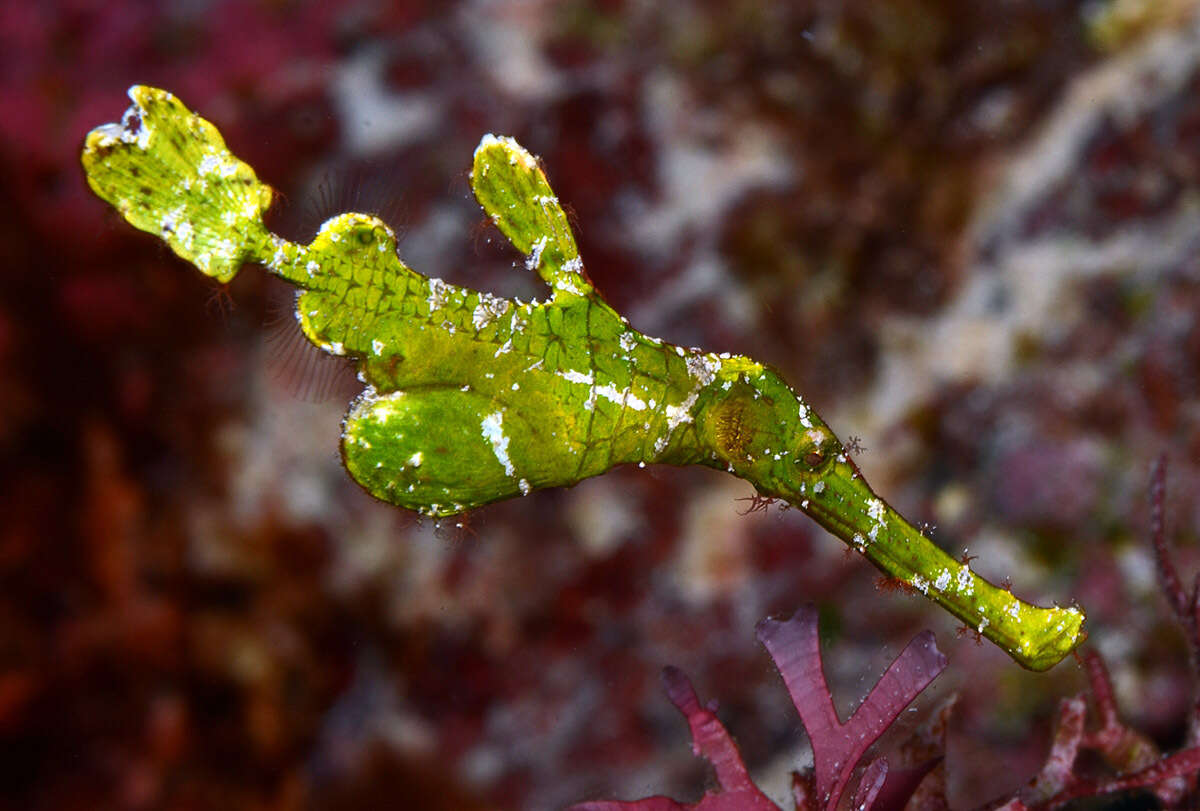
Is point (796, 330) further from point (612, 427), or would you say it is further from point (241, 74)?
point (241, 74)

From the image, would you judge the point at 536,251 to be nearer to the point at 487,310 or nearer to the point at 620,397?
the point at 487,310

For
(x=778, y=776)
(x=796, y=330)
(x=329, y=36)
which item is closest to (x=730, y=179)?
(x=796, y=330)

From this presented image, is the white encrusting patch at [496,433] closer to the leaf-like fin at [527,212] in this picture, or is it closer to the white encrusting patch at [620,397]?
the white encrusting patch at [620,397]

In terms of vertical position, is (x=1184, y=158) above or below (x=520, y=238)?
above

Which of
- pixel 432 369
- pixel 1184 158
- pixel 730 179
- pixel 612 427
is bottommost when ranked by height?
pixel 612 427

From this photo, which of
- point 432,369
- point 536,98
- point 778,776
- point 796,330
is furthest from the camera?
point 796,330

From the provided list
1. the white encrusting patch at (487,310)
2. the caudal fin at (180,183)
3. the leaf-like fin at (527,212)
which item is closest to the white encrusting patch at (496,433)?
the white encrusting patch at (487,310)

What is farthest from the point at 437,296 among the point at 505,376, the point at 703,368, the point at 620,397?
the point at 703,368

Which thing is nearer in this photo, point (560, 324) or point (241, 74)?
point (560, 324)
